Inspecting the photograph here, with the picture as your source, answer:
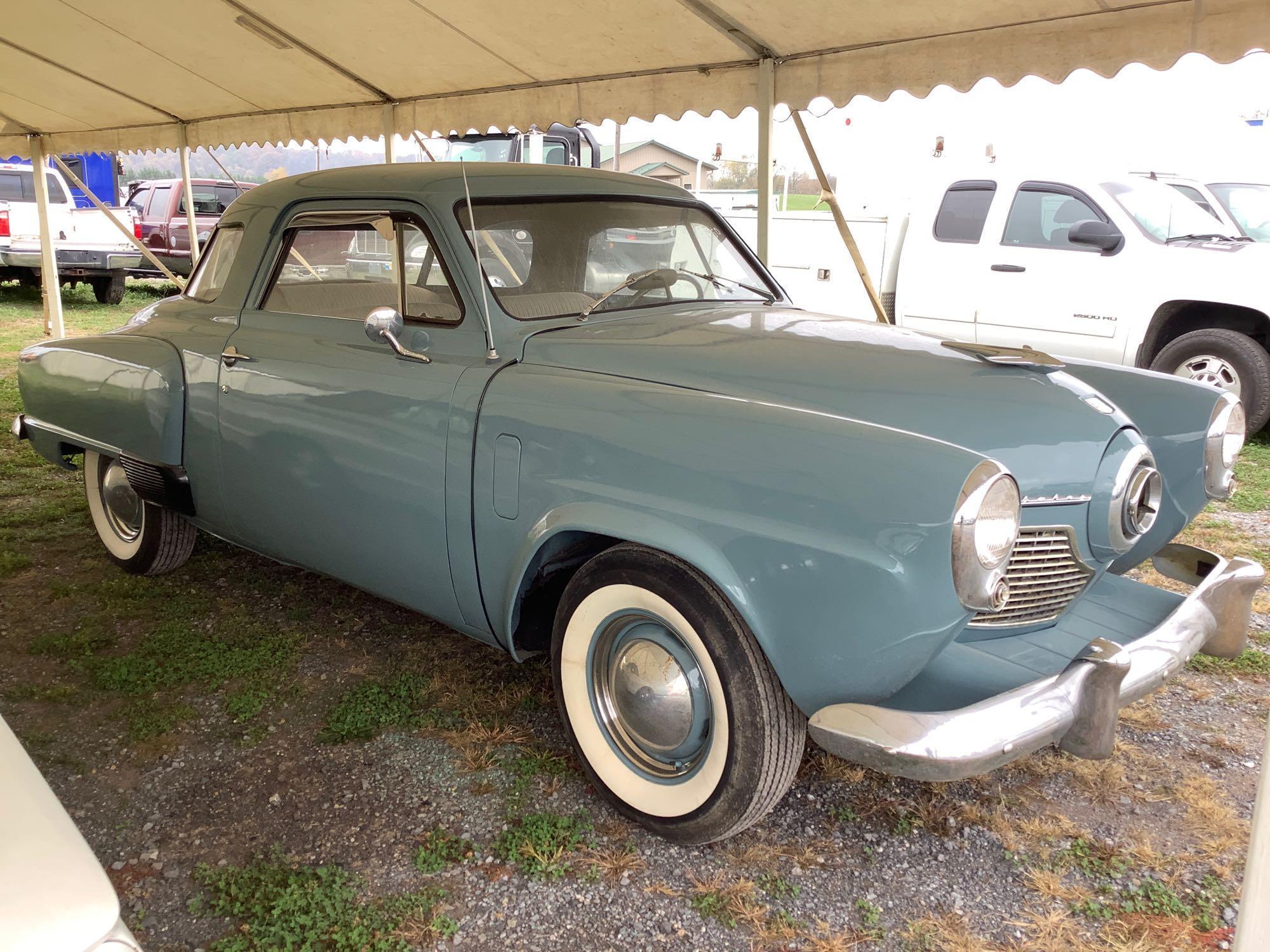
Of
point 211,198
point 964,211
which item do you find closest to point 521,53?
point 964,211

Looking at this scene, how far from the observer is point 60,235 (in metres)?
13.0

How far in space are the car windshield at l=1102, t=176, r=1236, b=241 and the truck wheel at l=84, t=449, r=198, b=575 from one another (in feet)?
21.9

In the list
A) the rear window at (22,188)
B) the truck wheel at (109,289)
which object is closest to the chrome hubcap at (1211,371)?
the truck wheel at (109,289)

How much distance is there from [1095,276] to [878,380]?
547 centimetres

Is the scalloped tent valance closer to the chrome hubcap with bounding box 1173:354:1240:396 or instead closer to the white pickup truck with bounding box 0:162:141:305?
the chrome hubcap with bounding box 1173:354:1240:396

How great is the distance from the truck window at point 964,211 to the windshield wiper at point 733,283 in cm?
476

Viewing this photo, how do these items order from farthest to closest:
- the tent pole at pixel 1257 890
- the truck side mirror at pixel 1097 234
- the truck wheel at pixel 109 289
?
the truck wheel at pixel 109 289
the truck side mirror at pixel 1097 234
the tent pole at pixel 1257 890

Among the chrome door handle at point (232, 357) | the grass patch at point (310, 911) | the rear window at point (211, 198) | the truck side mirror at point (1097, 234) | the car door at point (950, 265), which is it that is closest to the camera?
the grass patch at point (310, 911)

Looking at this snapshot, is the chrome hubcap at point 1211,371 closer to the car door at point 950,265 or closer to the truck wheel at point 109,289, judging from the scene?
the car door at point 950,265

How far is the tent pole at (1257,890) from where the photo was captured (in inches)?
50.3

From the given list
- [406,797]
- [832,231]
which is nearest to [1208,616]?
[406,797]

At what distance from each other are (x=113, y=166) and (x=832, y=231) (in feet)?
46.3

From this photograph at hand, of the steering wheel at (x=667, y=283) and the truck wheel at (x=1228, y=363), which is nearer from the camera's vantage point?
the steering wheel at (x=667, y=283)

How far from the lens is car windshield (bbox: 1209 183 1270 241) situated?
722 centimetres
